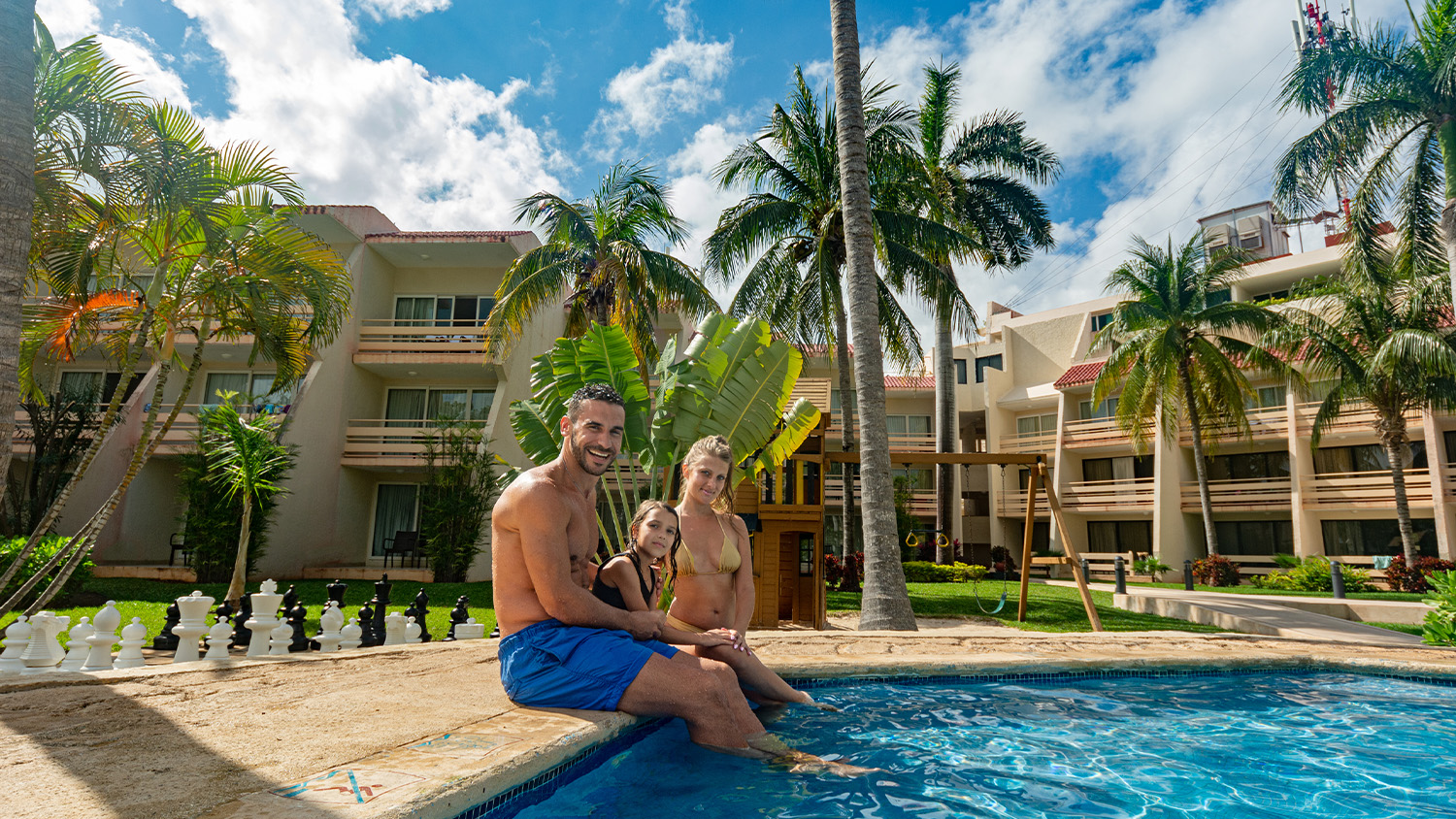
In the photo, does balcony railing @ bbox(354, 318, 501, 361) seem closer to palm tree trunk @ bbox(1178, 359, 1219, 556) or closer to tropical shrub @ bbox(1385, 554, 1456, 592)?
palm tree trunk @ bbox(1178, 359, 1219, 556)

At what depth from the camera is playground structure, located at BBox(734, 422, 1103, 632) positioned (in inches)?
453

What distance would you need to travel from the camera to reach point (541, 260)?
17203 mm

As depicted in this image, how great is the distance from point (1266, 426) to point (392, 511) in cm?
3062

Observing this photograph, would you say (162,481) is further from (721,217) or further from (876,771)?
(876,771)

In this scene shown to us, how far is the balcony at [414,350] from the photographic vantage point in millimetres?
21094

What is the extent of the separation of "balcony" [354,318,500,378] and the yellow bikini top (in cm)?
1749

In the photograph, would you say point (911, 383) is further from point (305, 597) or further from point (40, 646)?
point (40, 646)

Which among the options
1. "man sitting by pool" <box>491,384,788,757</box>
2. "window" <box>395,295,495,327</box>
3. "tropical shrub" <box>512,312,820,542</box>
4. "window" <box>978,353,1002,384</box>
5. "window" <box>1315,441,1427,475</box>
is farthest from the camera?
"window" <box>978,353,1002,384</box>

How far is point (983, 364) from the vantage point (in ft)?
122

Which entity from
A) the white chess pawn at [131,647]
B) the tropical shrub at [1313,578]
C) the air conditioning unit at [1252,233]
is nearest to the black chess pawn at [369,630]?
the white chess pawn at [131,647]

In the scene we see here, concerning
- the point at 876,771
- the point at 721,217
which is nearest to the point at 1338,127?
the point at 721,217

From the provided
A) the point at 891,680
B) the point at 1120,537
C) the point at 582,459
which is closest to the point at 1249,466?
the point at 1120,537

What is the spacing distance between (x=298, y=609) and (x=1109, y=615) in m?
14.3

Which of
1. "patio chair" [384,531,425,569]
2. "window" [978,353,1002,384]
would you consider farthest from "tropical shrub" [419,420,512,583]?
"window" [978,353,1002,384]
